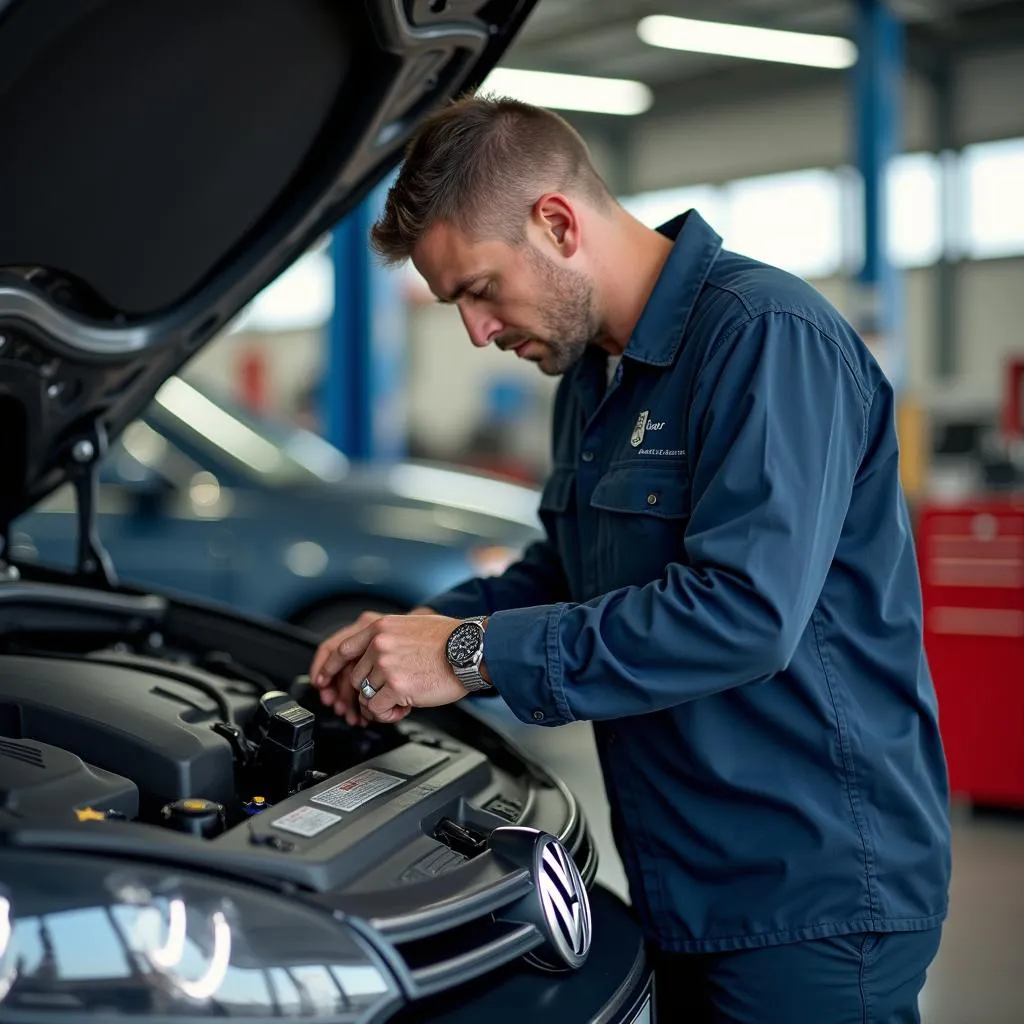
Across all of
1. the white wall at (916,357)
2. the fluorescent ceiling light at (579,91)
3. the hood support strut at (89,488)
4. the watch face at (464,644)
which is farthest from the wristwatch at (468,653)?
the fluorescent ceiling light at (579,91)

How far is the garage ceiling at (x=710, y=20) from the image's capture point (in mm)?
9383

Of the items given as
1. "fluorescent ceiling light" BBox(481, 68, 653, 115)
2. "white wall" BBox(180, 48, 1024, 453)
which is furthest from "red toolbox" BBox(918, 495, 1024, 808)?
"fluorescent ceiling light" BBox(481, 68, 653, 115)

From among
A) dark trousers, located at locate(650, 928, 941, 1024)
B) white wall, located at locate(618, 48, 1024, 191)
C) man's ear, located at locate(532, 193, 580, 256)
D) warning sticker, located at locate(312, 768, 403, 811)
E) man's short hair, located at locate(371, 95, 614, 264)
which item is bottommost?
dark trousers, located at locate(650, 928, 941, 1024)

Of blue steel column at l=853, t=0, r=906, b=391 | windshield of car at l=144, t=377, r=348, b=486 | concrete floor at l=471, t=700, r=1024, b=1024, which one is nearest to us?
concrete floor at l=471, t=700, r=1024, b=1024

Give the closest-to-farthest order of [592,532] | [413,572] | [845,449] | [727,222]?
[845,449]
[592,532]
[413,572]
[727,222]

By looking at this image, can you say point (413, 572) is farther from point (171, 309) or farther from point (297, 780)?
point (297, 780)

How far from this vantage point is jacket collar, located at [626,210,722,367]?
1.25m

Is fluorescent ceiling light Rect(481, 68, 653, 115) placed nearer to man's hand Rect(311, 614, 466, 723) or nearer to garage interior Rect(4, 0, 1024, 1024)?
garage interior Rect(4, 0, 1024, 1024)

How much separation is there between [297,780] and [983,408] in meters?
7.67

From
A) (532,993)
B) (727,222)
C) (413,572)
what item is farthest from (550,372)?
(727,222)

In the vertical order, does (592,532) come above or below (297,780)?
above

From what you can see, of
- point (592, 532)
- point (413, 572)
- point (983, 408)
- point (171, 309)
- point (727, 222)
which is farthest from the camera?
point (727, 222)

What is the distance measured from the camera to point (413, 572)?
3.56 metres

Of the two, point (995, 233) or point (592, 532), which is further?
point (995, 233)
